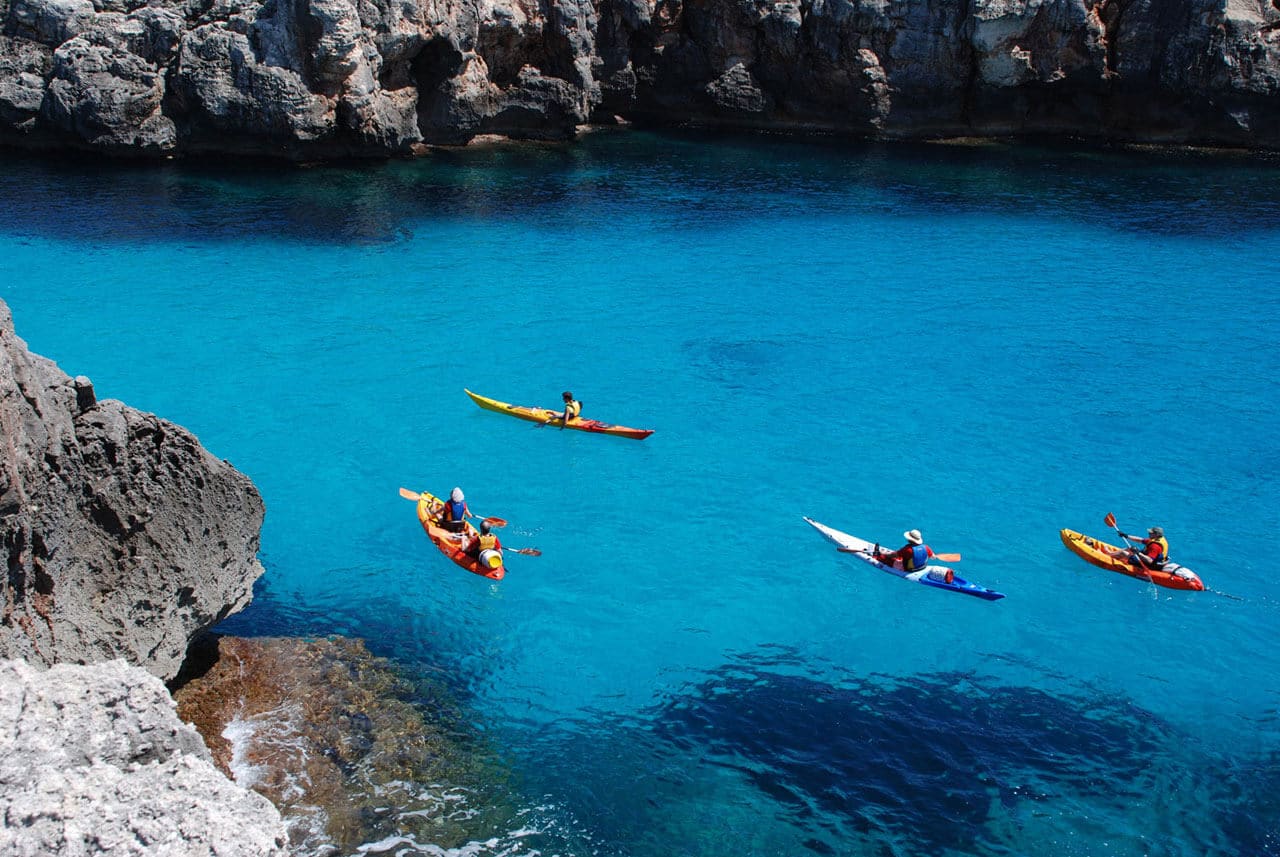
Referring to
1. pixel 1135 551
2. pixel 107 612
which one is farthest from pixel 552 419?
pixel 107 612

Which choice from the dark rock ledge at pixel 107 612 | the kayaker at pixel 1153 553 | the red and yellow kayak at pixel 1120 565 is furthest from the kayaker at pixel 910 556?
the dark rock ledge at pixel 107 612

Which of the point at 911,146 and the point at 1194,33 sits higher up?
the point at 1194,33

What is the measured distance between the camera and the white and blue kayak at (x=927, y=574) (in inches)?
754

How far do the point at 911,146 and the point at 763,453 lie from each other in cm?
3395

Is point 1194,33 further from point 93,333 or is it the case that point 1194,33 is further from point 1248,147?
point 93,333

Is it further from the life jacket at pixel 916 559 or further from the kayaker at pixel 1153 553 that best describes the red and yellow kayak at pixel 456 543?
the kayaker at pixel 1153 553

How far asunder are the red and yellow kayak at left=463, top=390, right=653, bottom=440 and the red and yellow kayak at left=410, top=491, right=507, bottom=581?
4526 mm

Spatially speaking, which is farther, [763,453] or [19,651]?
[763,453]

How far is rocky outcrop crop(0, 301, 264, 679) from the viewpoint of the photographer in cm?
1134

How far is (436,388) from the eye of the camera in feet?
88.8

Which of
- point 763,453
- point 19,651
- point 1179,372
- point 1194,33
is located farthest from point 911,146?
point 19,651

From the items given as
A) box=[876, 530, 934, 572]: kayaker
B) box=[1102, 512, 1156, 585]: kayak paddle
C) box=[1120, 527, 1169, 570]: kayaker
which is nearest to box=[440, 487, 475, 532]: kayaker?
box=[876, 530, 934, 572]: kayaker

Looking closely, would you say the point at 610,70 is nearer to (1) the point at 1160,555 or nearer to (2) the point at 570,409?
(2) the point at 570,409

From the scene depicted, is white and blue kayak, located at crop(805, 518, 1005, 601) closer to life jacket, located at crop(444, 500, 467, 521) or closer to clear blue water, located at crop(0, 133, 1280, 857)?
clear blue water, located at crop(0, 133, 1280, 857)
